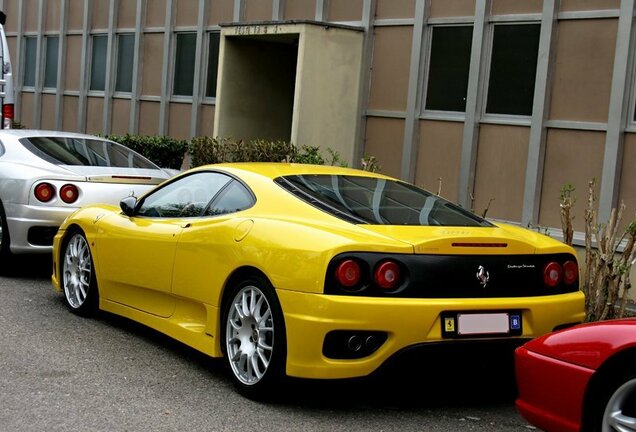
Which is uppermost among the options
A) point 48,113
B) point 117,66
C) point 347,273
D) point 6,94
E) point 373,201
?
point 117,66

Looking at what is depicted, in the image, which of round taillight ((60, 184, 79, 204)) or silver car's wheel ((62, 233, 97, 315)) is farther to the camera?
round taillight ((60, 184, 79, 204))

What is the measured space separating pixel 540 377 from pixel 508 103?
7.73m

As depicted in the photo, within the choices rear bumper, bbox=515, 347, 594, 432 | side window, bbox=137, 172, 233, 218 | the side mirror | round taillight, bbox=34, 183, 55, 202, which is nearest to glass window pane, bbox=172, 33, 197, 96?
round taillight, bbox=34, 183, 55, 202

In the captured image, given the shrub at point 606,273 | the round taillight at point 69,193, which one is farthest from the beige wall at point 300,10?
the shrub at point 606,273

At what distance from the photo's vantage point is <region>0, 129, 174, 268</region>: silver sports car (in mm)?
9359

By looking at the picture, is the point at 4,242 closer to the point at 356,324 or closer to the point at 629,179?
the point at 356,324

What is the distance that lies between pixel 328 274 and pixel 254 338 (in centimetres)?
74

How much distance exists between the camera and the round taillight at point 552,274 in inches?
228

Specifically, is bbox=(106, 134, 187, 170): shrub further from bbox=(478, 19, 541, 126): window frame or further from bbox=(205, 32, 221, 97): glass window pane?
bbox=(478, 19, 541, 126): window frame

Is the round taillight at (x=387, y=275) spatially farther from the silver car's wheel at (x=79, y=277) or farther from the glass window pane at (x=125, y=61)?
the glass window pane at (x=125, y=61)

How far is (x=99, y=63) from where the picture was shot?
20609mm

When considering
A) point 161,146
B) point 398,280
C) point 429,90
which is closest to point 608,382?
point 398,280

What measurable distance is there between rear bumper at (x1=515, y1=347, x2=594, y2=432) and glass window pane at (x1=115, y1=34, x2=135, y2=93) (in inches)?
627

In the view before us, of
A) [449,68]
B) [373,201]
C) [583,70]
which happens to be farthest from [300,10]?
[373,201]
